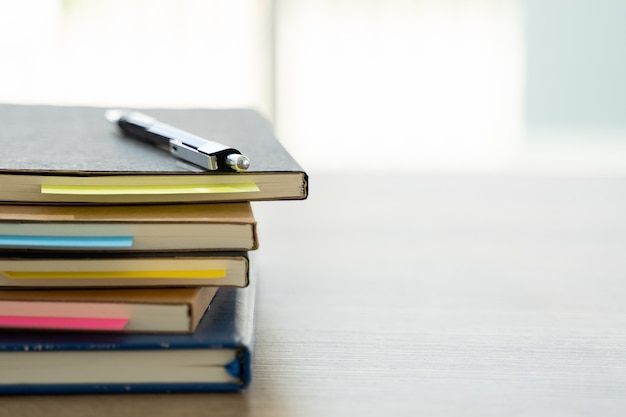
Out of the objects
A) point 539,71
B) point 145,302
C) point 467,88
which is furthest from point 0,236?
point 539,71

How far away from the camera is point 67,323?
1.34ft

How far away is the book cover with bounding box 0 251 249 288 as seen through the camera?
420mm

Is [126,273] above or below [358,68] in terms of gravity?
below

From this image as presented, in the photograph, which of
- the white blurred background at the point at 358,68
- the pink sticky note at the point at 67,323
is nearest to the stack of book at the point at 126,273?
the pink sticky note at the point at 67,323

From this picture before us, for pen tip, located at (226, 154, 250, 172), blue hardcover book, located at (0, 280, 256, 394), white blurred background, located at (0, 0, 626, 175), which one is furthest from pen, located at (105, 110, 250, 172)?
white blurred background, located at (0, 0, 626, 175)

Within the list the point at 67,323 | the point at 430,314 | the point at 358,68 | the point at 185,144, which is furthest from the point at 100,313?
the point at 358,68

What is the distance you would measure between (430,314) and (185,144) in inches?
8.7

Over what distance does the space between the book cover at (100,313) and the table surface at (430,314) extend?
0.04m

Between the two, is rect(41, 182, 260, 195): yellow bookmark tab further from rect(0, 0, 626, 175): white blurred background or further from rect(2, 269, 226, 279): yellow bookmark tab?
rect(0, 0, 626, 175): white blurred background

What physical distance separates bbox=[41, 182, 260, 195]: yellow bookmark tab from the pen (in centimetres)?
1

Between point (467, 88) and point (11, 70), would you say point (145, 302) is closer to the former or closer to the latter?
point (11, 70)

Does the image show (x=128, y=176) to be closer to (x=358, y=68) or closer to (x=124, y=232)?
(x=124, y=232)

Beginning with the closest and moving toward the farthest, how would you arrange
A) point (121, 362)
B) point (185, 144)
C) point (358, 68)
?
point (121, 362), point (185, 144), point (358, 68)

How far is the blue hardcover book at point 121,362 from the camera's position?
0.40m
